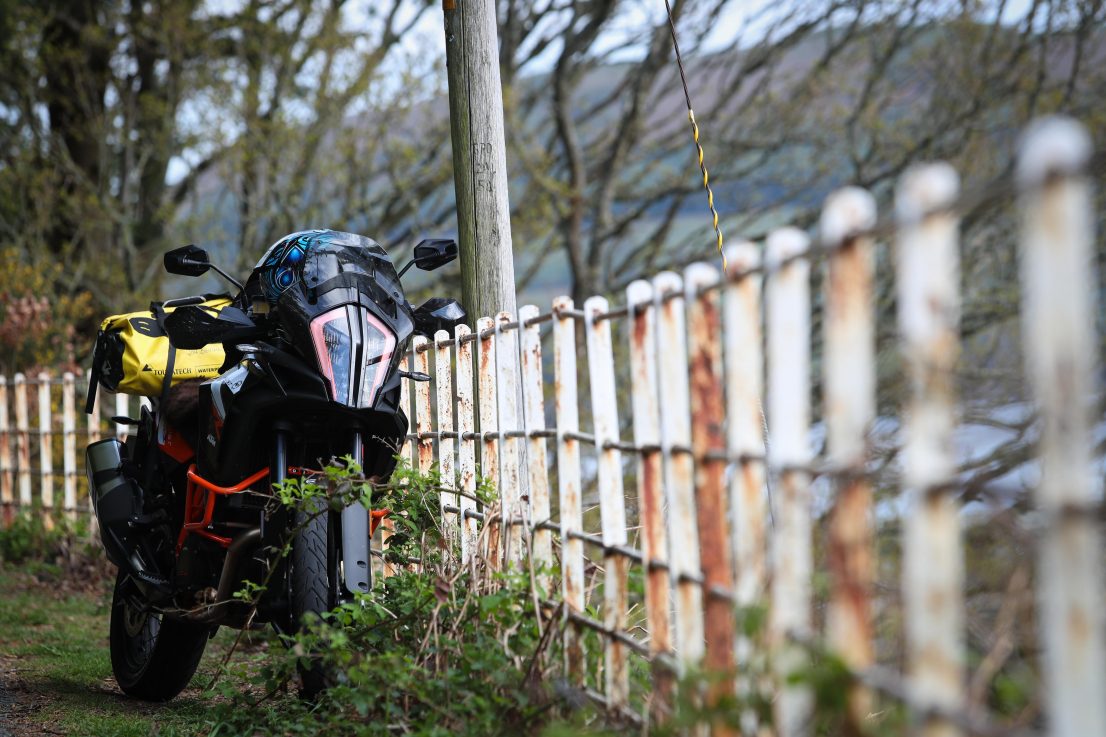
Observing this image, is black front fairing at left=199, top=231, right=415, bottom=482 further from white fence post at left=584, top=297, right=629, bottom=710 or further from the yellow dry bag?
white fence post at left=584, top=297, right=629, bottom=710

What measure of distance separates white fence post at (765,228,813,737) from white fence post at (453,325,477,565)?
2515mm

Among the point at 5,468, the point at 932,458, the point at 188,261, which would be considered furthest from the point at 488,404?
the point at 5,468

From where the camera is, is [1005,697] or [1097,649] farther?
[1005,697]

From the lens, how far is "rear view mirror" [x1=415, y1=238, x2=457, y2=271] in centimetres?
498

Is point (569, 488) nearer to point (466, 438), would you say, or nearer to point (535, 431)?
point (535, 431)

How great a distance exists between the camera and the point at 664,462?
11.0 ft

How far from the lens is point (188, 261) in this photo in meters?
4.72

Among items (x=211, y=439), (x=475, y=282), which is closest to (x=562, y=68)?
(x=475, y=282)

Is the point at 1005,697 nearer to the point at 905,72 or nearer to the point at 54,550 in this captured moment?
the point at 54,550

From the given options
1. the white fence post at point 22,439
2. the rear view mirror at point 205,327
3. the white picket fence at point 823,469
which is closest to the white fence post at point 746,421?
the white picket fence at point 823,469

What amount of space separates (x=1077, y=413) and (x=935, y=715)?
0.52 metres

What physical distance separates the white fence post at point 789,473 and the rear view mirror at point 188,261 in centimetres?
260

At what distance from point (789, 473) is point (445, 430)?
3247 millimetres

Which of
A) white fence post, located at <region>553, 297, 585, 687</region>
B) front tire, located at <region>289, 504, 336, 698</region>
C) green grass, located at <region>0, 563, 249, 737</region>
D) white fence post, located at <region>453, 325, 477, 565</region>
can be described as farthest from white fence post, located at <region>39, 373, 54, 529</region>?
white fence post, located at <region>553, 297, 585, 687</region>
